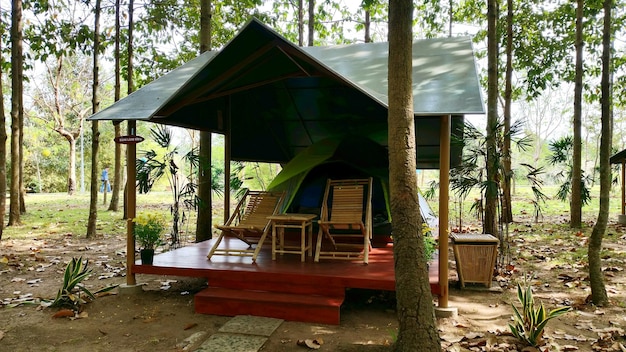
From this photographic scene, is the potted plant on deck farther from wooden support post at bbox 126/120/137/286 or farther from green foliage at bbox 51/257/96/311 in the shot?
green foliage at bbox 51/257/96/311

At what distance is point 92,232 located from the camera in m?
8.52

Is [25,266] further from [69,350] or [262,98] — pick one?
[262,98]

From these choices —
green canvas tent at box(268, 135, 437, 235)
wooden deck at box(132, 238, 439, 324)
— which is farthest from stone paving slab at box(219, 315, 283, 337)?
green canvas tent at box(268, 135, 437, 235)

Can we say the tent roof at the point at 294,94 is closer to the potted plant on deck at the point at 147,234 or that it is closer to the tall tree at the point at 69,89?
the potted plant on deck at the point at 147,234

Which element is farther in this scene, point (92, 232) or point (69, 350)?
point (92, 232)

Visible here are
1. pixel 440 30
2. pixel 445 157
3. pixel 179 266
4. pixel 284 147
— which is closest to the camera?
pixel 445 157

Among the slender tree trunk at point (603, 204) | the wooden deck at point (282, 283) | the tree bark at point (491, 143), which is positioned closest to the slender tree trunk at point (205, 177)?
the wooden deck at point (282, 283)

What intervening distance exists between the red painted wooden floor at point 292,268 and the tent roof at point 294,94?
1.73 meters

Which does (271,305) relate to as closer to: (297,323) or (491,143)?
(297,323)

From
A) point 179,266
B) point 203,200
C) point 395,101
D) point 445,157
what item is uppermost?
point 395,101

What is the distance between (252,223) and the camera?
18.4 ft

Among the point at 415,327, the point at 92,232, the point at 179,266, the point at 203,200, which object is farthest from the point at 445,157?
the point at 92,232

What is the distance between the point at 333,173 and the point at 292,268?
245 centimetres

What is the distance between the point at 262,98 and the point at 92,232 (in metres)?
4.31
